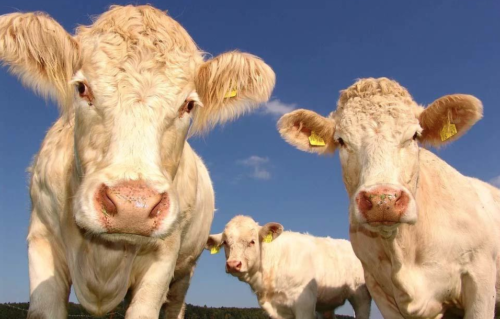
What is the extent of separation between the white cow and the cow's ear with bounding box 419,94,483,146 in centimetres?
602

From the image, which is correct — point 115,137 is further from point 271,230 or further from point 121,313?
point 121,313

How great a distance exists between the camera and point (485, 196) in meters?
6.73

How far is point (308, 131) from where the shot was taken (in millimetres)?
6438

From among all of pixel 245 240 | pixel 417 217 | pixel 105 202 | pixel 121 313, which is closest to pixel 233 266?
pixel 245 240

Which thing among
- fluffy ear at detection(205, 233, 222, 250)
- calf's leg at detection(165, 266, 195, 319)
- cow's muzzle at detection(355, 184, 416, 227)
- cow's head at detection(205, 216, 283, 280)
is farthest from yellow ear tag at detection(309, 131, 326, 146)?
fluffy ear at detection(205, 233, 222, 250)

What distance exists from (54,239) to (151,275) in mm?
859

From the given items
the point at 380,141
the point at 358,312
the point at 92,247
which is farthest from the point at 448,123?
the point at 358,312

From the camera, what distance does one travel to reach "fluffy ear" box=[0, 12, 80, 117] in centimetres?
371

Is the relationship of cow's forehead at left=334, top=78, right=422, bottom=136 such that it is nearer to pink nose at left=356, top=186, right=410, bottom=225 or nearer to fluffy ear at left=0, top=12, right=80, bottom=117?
pink nose at left=356, top=186, right=410, bottom=225

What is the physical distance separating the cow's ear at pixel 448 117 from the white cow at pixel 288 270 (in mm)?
6015

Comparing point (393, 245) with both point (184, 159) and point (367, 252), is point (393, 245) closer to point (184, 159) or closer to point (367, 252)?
point (367, 252)

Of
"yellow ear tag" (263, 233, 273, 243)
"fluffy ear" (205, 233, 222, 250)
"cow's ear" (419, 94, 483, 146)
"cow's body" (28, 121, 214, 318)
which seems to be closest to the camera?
"cow's body" (28, 121, 214, 318)

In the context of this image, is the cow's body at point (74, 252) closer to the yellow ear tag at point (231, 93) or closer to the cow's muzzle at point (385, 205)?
the yellow ear tag at point (231, 93)

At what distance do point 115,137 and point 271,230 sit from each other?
28.6 ft
